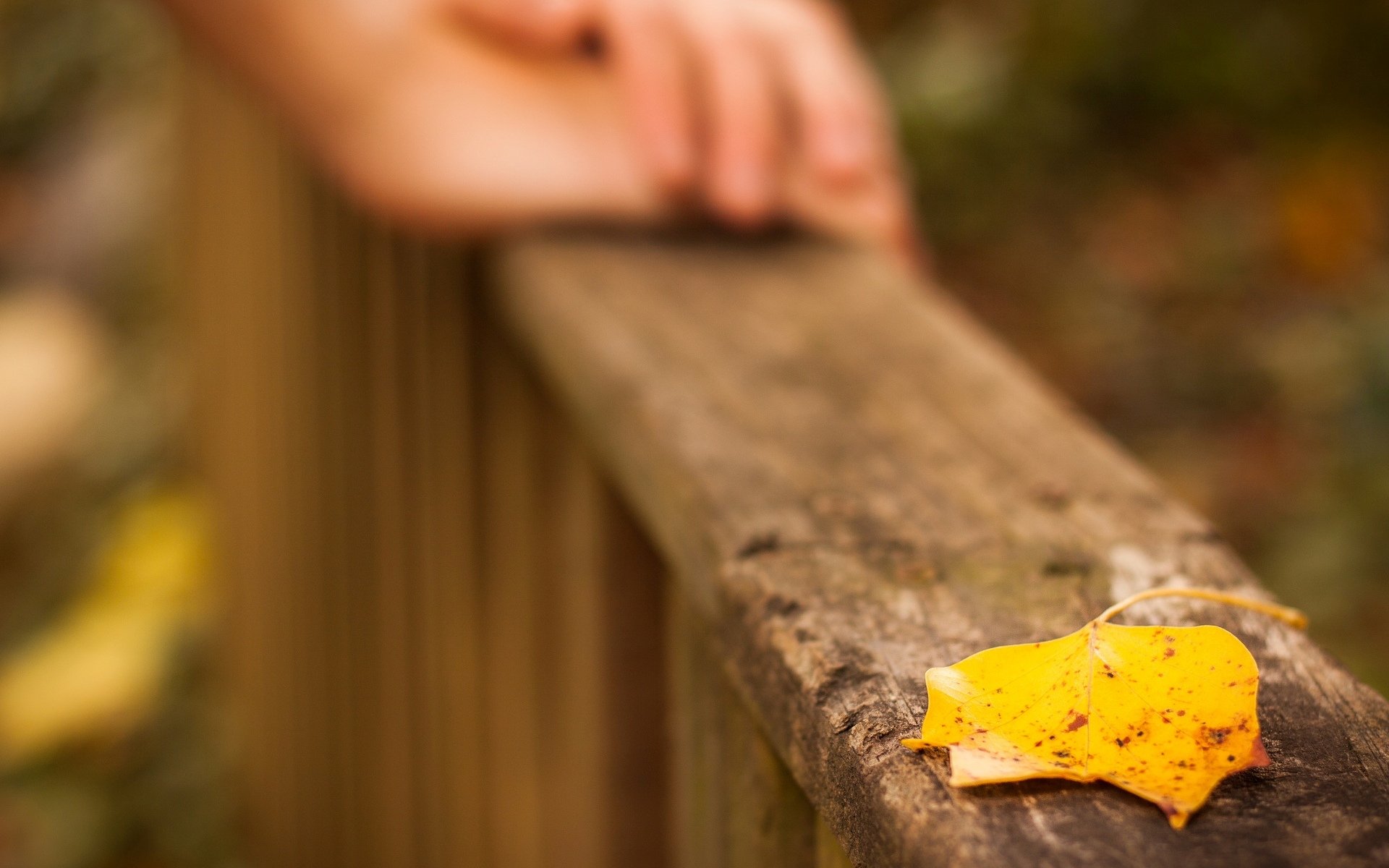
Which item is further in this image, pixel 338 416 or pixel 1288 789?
pixel 338 416

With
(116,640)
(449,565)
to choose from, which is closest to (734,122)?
(449,565)

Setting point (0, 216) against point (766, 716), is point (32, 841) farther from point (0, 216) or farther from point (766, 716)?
point (0, 216)

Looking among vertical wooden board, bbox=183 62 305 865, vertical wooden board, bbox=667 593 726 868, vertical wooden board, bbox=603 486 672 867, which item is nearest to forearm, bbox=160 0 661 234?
vertical wooden board, bbox=603 486 672 867

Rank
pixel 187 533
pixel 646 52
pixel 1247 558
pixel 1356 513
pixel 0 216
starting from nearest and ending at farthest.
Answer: pixel 646 52
pixel 1356 513
pixel 1247 558
pixel 187 533
pixel 0 216

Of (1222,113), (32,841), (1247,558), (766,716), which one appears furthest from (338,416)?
(1222,113)

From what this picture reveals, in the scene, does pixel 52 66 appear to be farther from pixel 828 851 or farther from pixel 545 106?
pixel 828 851

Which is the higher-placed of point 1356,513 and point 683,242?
point 683,242

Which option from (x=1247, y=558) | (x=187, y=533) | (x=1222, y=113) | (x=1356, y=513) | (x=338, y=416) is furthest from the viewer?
(x=1222, y=113)
